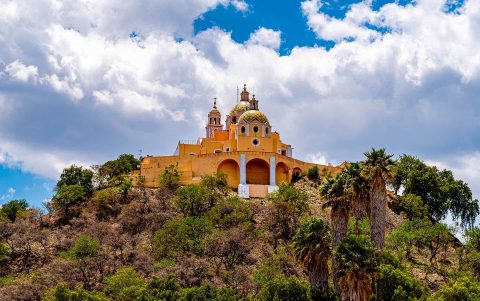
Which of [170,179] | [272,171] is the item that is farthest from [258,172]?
[170,179]

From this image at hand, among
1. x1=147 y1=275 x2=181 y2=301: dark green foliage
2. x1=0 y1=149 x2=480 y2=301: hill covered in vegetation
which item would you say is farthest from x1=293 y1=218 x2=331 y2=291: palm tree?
x1=147 y1=275 x2=181 y2=301: dark green foliage

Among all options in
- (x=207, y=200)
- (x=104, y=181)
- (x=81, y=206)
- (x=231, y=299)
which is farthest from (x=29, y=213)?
(x=231, y=299)

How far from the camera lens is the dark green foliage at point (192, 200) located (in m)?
64.6

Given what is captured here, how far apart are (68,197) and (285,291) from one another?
3344 centimetres

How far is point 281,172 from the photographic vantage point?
76312mm

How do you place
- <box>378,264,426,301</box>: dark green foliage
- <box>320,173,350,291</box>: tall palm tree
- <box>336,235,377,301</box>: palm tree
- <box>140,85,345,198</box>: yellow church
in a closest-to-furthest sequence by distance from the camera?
<box>336,235,377,301</box>: palm tree < <box>320,173,350,291</box>: tall palm tree < <box>378,264,426,301</box>: dark green foliage < <box>140,85,345,198</box>: yellow church

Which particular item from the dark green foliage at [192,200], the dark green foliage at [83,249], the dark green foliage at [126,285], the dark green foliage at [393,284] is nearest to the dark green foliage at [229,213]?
the dark green foliage at [192,200]

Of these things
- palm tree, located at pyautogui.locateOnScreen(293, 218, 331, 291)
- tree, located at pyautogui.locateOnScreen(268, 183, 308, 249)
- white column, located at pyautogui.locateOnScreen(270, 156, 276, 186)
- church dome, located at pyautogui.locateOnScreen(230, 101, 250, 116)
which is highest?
church dome, located at pyautogui.locateOnScreen(230, 101, 250, 116)

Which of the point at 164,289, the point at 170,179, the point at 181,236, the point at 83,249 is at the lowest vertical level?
the point at 164,289

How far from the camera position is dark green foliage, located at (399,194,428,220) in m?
69.8

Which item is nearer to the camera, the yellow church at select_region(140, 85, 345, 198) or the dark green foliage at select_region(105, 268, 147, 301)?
the dark green foliage at select_region(105, 268, 147, 301)

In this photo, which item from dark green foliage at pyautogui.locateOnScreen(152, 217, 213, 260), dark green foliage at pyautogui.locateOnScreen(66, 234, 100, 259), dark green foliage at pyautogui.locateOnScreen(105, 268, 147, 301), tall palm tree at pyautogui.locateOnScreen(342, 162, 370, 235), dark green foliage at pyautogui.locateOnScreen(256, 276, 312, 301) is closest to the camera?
dark green foliage at pyautogui.locateOnScreen(256, 276, 312, 301)

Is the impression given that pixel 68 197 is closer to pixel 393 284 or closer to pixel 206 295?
pixel 206 295

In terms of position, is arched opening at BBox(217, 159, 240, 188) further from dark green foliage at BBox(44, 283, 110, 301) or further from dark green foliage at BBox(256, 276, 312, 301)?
dark green foliage at BBox(256, 276, 312, 301)
